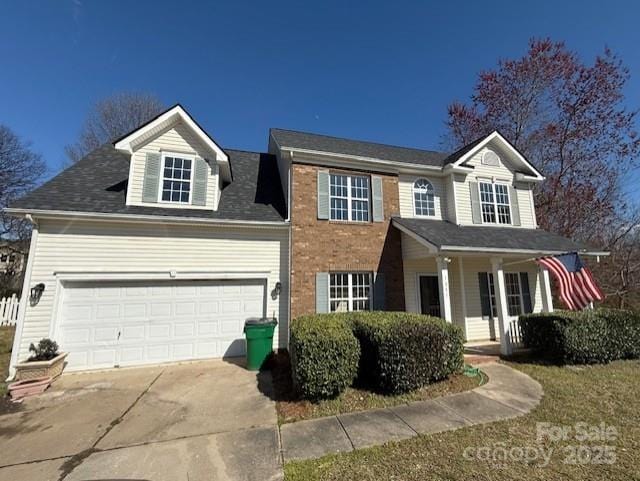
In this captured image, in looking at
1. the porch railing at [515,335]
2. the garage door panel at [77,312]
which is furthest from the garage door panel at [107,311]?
the porch railing at [515,335]

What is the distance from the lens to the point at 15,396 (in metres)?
5.93

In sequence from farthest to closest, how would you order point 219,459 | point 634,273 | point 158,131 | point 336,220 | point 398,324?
point 634,273, point 336,220, point 158,131, point 398,324, point 219,459

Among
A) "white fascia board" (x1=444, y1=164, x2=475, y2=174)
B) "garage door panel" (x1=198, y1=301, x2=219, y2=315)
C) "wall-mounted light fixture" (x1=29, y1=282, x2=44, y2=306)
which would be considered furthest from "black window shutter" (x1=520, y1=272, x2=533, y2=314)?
"wall-mounted light fixture" (x1=29, y1=282, x2=44, y2=306)

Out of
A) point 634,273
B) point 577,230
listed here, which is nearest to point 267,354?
point 577,230

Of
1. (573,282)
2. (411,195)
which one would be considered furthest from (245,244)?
Answer: (573,282)

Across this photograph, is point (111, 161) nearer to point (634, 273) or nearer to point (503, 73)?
point (503, 73)

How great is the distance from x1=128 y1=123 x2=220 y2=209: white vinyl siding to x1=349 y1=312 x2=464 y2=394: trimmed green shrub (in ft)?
20.4

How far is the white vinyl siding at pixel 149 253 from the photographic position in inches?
284

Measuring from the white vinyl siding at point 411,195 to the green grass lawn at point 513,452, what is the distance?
689cm

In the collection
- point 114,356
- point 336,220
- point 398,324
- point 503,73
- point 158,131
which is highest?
point 503,73

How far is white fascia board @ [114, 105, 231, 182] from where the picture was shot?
8.45m

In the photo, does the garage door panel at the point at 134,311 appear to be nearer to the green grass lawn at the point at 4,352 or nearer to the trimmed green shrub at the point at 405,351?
the green grass lawn at the point at 4,352

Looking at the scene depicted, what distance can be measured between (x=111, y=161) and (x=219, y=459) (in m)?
10.4

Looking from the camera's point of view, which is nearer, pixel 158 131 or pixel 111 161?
pixel 158 131
